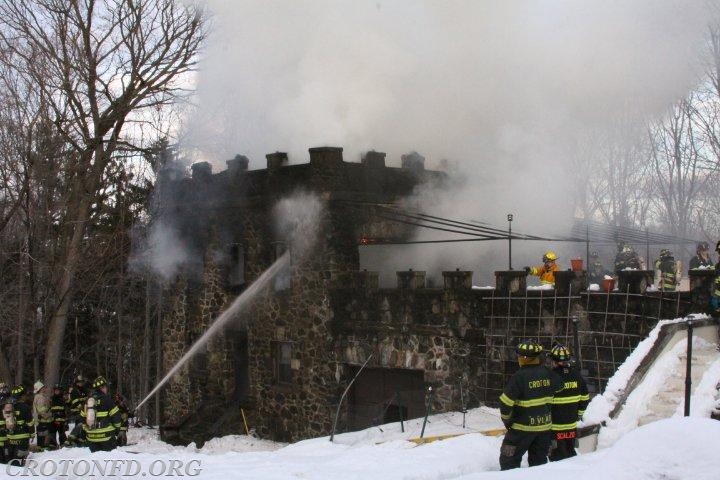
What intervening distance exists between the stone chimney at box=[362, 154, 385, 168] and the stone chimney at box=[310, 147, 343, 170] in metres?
0.82

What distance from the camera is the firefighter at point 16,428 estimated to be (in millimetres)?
11625

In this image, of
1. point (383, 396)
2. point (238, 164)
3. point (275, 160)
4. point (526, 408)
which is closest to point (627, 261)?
point (383, 396)

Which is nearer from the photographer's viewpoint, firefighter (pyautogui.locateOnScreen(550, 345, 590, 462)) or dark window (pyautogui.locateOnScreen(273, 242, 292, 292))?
firefighter (pyautogui.locateOnScreen(550, 345, 590, 462))

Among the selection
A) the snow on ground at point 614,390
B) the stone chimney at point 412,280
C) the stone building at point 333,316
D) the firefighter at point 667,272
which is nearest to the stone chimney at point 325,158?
the stone building at point 333,316

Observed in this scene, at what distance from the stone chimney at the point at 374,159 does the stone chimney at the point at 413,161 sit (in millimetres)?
838

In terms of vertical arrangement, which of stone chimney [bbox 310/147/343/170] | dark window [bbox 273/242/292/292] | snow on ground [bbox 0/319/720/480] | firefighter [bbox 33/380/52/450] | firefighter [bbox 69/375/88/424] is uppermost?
stone chimney [bbox 310/147/343/170]

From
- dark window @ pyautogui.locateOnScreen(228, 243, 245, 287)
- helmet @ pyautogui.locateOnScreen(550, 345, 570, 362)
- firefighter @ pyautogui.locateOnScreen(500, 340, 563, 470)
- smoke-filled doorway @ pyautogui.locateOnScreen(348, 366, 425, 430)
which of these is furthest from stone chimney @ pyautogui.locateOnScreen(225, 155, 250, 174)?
firefighter @ pyautogui.locateOnScreen(500, 340, 563, 470)

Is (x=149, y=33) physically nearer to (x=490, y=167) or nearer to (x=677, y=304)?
(x=490, y=167)

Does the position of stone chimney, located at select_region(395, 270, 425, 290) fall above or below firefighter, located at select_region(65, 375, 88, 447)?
above

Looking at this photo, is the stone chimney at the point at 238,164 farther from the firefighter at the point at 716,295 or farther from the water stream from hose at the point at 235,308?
the firefighter at the point at 716,295

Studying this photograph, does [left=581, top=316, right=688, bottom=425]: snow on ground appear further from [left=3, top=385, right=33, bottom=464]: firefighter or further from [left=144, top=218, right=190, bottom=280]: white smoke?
[left=144, top=218, right=190, bottom=280]: white smoke

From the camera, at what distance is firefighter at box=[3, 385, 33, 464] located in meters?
11.6

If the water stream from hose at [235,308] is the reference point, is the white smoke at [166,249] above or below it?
above

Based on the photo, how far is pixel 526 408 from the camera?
7105 mm
